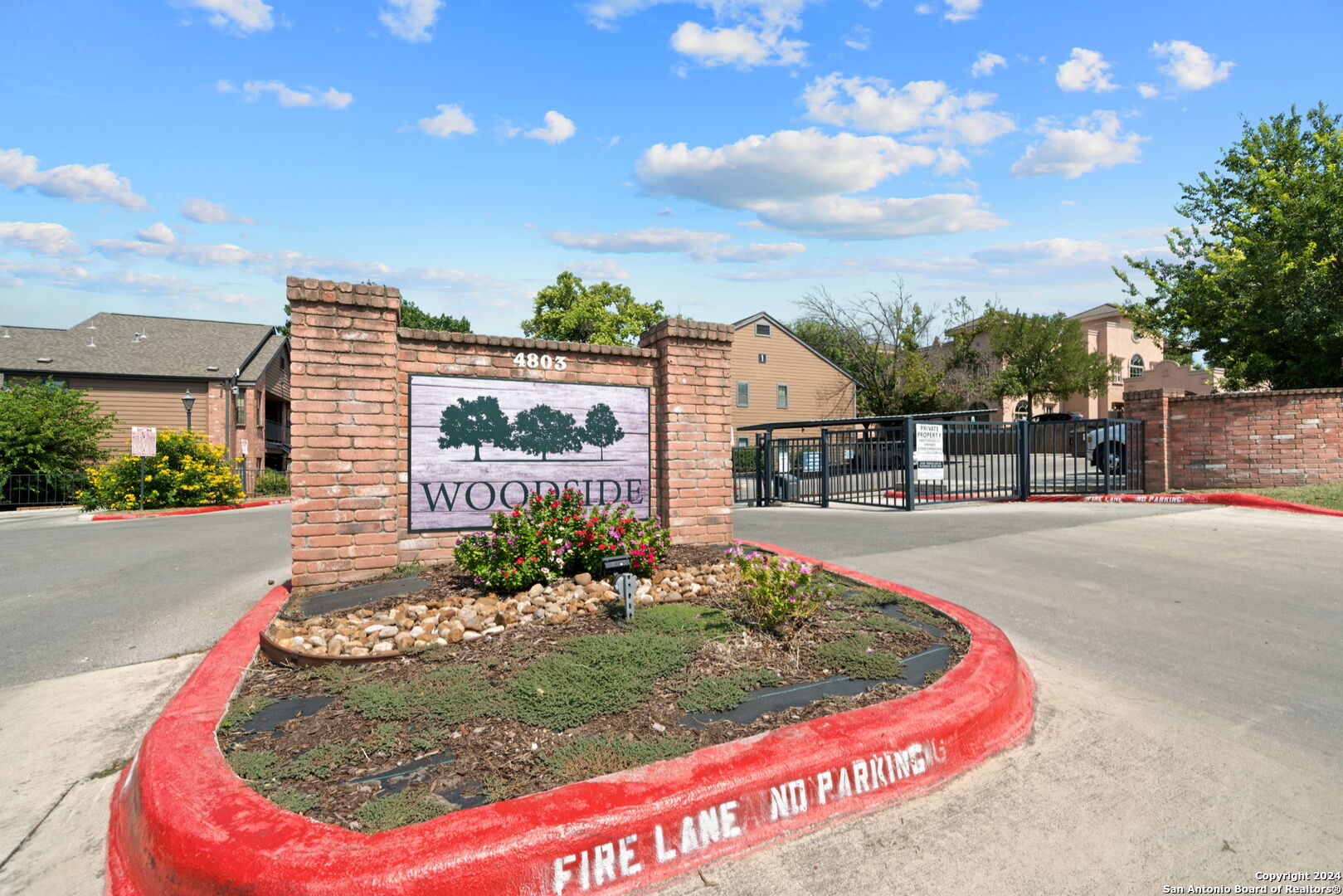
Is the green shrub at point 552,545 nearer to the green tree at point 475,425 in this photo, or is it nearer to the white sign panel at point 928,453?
the green tree at point 475,425

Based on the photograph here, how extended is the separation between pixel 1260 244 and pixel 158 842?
2365 cm

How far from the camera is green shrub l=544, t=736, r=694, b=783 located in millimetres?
2704

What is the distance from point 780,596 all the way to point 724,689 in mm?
944

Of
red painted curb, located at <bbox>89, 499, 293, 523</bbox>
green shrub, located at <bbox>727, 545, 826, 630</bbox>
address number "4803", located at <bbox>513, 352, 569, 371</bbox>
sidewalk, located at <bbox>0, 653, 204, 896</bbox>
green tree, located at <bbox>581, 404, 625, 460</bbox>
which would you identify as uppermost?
address number "4803", located at <bbox>513, 352, 569, 371</bbox>

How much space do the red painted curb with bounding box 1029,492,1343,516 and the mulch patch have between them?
11165 millimetres

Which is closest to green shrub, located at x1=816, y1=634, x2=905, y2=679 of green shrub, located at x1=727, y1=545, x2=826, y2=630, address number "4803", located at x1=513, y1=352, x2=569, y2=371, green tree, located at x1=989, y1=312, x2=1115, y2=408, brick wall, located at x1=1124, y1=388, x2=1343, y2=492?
green shrub, located at x1=727, y1=545, x2=826, y2=630

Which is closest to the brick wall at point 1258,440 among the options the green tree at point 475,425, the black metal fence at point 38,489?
the green tree at point 475,425

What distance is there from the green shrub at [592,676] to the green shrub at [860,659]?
2.70ft

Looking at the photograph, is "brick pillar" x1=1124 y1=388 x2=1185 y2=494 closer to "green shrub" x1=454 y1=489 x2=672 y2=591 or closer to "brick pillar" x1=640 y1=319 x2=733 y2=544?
"brick pillar" x1=640 y1=319 x2=733 y2=544

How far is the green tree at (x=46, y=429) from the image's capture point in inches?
920

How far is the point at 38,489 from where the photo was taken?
23766 mm

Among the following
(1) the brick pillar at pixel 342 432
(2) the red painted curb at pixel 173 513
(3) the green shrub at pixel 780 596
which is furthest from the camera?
Answer: (2) the red painted curb at pixel 173 513

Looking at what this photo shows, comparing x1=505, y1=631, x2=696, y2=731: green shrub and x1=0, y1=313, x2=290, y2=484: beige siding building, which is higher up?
x1=0, y1=313, x2=290, y2=484: beige siding building

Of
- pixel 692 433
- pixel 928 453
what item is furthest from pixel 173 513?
pixel 928 453
